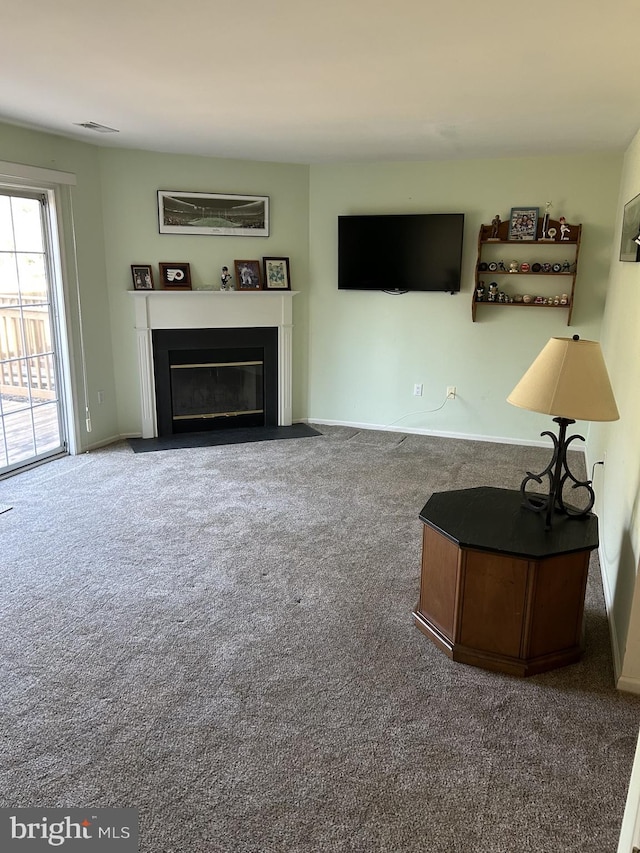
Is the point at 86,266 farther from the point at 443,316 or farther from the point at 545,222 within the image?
the point at 545,222

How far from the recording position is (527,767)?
1.93 meters

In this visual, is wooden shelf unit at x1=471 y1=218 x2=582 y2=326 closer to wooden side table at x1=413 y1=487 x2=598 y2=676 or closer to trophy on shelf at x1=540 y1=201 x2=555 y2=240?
trophy on shelf at x1=540 y1=201 x2=555 y2=240

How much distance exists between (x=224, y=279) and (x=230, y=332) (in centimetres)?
46

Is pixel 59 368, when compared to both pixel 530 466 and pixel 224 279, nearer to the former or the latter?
pixel 224 279

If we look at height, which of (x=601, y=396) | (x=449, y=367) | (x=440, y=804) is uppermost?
(x=601, y=396)

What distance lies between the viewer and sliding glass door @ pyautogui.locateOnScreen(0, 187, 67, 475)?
14.2ft

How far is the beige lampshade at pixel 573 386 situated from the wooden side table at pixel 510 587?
49 cm

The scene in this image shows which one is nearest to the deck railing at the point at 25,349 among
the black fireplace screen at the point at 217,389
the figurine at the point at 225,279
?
the black fireplace screen at the point at 217,389

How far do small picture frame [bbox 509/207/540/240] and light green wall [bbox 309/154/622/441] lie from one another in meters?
0.09

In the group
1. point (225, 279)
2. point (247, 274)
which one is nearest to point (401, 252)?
point (247, 274)

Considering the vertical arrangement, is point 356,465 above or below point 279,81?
below

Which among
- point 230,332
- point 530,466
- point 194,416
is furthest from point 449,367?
point 194,416

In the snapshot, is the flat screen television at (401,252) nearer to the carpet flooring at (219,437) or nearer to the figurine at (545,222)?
the figurine at (545,222)

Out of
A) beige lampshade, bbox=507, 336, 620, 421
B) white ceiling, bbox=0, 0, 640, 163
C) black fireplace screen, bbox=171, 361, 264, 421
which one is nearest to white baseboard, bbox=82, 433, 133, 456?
black fireplace screen, bbox=171, 361, 264, 421
